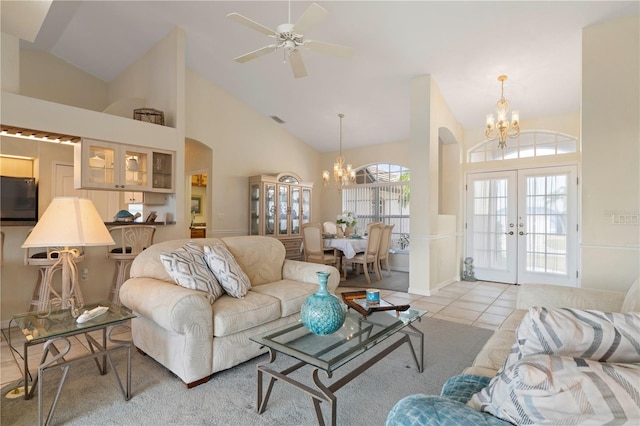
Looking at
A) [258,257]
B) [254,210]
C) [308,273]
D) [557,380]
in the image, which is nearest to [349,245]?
[254,210]

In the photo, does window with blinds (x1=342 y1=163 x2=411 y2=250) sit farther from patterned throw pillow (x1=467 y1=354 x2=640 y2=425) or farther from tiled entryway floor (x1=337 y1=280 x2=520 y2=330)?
patterned throw pillow (x1=467 y1=354 x2=640 y2=425)

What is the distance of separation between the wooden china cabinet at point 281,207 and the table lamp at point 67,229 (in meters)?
4.24

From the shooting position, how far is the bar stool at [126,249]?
336 centimetres

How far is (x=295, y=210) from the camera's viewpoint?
706 cm

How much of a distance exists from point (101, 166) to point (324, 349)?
3.64 m

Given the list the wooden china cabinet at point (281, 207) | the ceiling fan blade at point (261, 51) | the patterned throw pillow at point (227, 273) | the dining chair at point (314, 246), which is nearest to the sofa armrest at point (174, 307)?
the patterned throw pillow at point (227, 273)

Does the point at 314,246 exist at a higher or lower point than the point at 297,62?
lower

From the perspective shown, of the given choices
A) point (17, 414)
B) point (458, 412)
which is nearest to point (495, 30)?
point (458, 412)

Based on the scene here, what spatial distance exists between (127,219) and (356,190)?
5.03m

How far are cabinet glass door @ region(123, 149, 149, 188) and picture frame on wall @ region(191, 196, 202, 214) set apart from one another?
4.79m

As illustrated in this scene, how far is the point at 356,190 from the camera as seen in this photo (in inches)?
305

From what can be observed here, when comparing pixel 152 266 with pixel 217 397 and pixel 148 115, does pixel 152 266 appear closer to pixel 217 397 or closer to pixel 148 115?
pixel 217 397

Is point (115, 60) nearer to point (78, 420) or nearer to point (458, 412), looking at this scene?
point (78, 420)

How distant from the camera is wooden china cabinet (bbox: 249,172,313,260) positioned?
631cm
